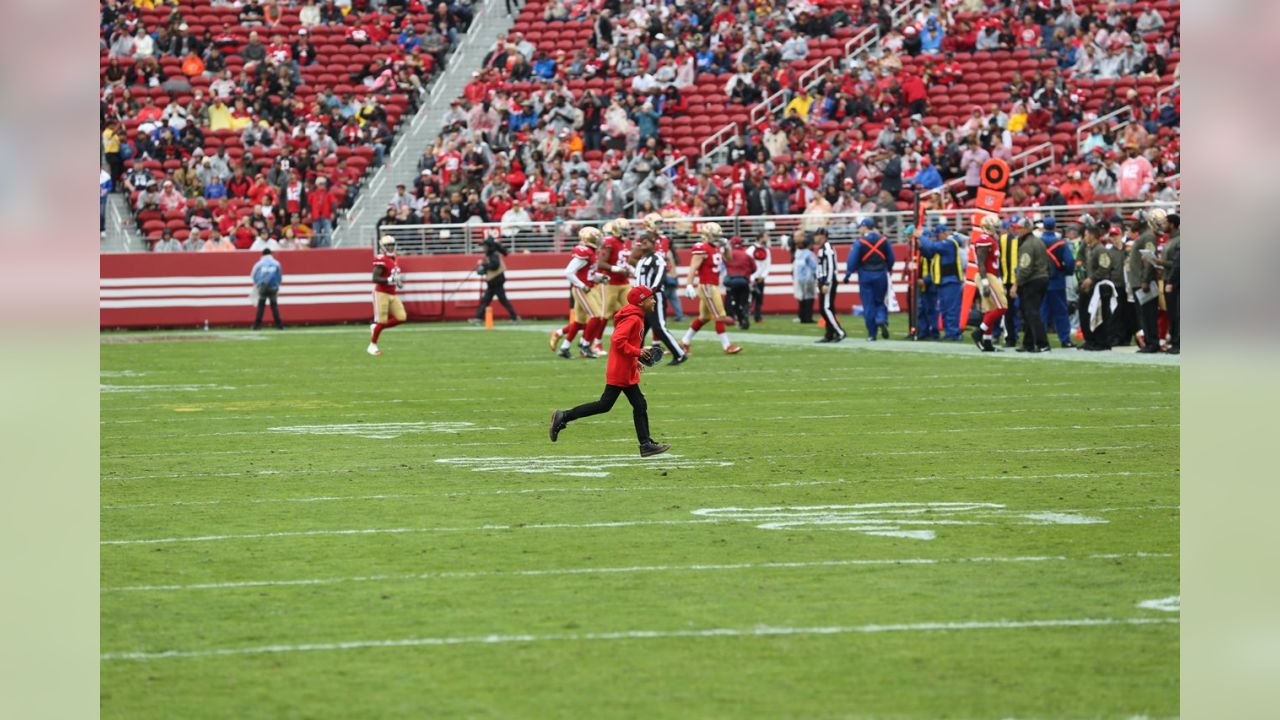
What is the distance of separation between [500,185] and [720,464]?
23612 mm

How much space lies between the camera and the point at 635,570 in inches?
376

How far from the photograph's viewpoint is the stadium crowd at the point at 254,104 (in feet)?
120

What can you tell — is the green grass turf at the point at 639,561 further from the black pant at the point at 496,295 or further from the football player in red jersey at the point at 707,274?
the black pant at the point at 496,295

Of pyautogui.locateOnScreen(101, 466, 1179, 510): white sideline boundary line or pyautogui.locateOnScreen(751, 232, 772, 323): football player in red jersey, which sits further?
pyautogui.locateOnScreen(751, 232, 772, 323): football player in red jersey

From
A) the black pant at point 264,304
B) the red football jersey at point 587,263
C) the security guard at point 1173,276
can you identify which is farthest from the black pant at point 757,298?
the security guard at point 1173,276

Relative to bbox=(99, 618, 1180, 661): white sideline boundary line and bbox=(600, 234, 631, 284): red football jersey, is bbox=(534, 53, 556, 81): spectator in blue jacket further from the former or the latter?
bbox=(99, 618, 1180, 661): white sideline boundary line

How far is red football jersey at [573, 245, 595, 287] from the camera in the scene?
24156 mm

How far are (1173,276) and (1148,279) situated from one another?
329mm

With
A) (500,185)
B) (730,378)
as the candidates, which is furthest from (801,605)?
(500,185)

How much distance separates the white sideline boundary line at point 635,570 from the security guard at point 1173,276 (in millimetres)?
13919

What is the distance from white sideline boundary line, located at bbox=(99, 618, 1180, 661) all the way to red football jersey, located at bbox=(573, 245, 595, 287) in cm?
1609

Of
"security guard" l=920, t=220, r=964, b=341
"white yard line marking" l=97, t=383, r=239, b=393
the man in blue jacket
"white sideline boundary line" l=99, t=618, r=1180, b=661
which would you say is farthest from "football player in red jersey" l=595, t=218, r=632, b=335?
"white sideline boundary line" l=99, t=618, r=1180, b=661

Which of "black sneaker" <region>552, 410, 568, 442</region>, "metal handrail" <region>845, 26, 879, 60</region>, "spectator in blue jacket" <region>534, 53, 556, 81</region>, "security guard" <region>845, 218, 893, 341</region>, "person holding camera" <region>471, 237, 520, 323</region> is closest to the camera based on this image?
"black sneaker" <region>552, 410, 568, 442</region>
